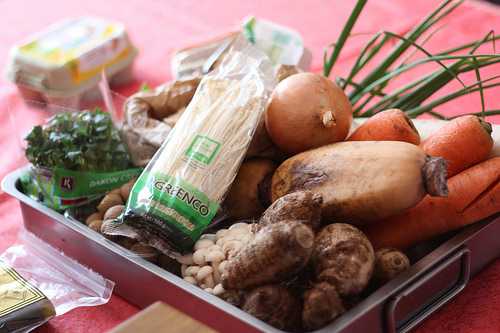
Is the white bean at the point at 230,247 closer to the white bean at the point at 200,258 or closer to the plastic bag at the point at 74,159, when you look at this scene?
the white bean at the point at 200,258

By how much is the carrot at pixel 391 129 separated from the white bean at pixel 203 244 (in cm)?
21

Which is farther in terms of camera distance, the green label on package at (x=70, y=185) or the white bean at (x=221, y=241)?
the green label on package at (x=70, y=185)

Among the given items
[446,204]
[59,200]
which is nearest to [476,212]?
[446,204]

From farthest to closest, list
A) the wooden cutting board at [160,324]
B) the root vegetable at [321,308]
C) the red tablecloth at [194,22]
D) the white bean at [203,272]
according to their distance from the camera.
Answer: the red tablecloth at [194,22], the white bean at [203,272], the root vegetable at [321,308], the wooden cutting board at [160,324]

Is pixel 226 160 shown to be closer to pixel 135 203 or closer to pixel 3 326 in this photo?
pixel 135 203

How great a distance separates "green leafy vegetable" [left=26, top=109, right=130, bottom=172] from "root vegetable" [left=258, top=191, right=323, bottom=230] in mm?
292

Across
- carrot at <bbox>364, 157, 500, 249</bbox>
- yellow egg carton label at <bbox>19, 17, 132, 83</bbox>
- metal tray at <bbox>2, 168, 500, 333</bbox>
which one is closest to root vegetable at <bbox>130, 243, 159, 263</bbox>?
metal tray at <bbox>2, 168, 500, 333</bbox>

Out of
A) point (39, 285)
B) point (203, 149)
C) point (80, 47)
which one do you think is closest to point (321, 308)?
point (203, 149)

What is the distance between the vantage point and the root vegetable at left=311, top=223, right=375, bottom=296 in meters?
0.70

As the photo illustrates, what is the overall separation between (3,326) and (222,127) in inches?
12.2

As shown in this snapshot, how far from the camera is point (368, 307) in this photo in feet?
2.26

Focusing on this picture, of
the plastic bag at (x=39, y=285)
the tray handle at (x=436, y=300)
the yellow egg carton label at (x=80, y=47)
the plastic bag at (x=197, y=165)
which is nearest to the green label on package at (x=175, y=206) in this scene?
the plastic bag at (x=197, y=165)

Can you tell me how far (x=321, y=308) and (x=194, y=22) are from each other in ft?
3.39

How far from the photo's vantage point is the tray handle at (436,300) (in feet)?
2.32
